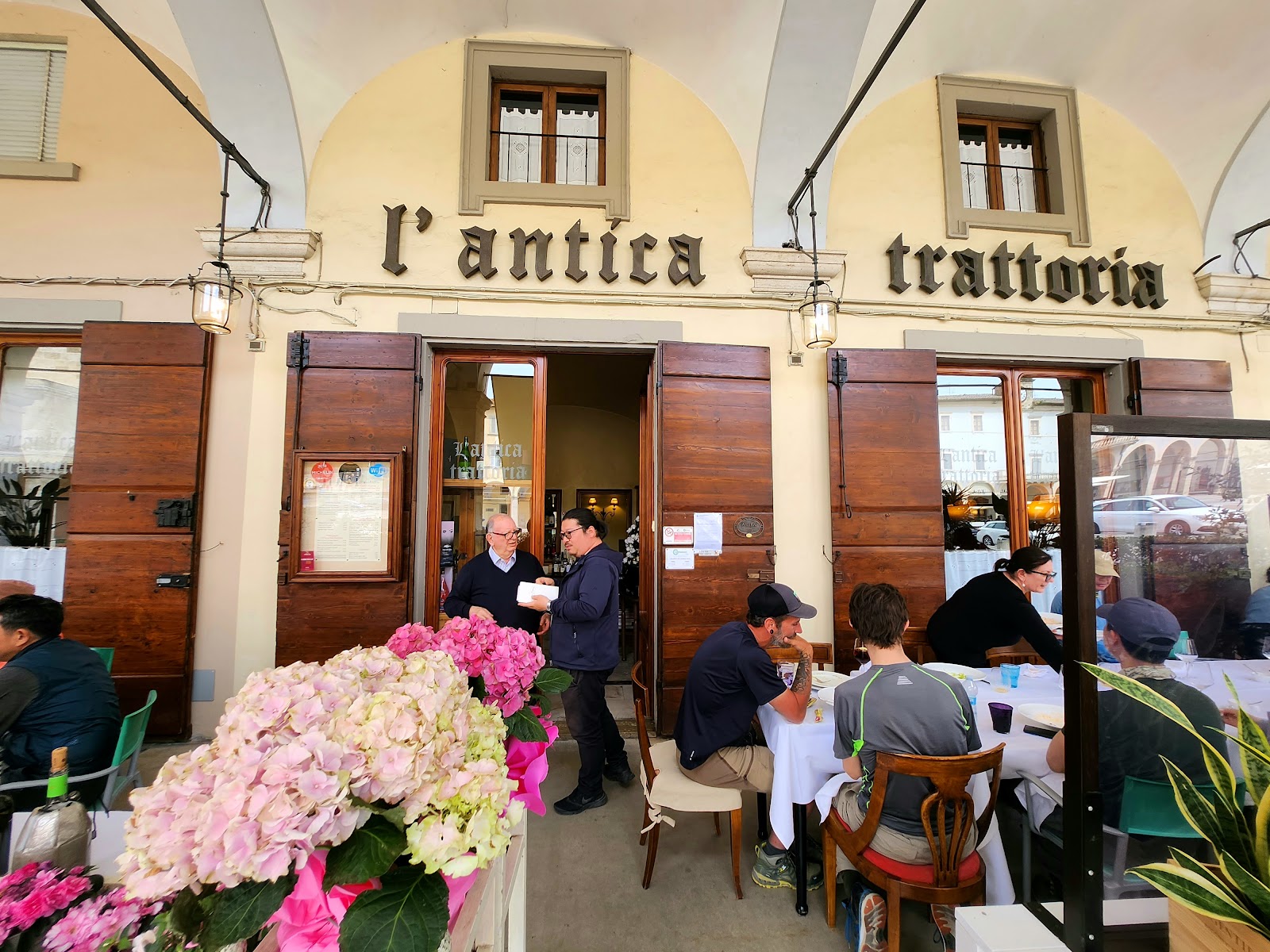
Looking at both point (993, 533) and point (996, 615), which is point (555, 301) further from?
point (993, 533)

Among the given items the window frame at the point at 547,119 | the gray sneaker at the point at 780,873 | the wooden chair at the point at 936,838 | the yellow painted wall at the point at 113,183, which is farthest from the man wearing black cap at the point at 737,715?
the yellow painted wall at the point at 113,183

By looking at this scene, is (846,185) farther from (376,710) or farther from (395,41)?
(376,710)

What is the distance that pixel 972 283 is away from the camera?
4531 mm

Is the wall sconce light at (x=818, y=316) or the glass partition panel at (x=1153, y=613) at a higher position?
the wall sconce light at (x=818, y=316)

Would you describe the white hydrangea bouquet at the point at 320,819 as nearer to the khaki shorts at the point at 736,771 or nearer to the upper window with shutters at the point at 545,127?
the khaki shorts at the point at 736,771

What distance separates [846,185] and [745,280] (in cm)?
121

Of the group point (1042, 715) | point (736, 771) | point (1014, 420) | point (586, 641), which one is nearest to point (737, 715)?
point (736, 771)

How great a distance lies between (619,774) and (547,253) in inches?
143

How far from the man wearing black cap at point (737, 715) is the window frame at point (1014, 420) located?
3031 mm

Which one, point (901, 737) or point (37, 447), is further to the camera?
point (37, 447)

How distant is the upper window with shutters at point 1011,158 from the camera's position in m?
4.65

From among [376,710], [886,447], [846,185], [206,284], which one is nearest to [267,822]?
[376,710]

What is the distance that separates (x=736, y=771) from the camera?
8.37ft

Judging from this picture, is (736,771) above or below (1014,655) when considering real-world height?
below
